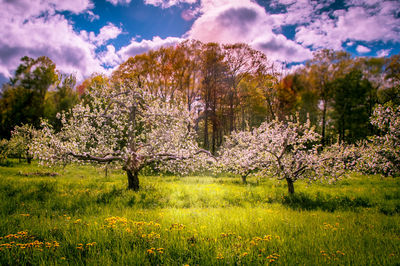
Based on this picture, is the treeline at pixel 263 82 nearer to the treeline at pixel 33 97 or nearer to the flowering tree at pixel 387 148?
the treeline at pixel 33 97

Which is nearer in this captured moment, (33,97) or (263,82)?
(263,82)

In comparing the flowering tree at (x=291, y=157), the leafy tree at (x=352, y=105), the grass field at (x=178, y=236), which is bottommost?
the grass field at (x=178, y=236)

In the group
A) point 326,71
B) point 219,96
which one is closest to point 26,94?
point 219,96

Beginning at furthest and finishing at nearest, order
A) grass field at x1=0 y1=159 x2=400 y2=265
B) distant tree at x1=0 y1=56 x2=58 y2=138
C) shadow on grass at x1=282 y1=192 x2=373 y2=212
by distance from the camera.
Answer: distant tree at x1=0 y1=56 x2=58 y2=138 → shadow on grass at x1=282 y1=192 x2=373 y2=212 → grass field at x1=0 y1=159 x2=400 y2=265

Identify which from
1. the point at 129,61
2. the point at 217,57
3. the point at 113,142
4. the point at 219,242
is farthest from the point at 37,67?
the point at 219,242

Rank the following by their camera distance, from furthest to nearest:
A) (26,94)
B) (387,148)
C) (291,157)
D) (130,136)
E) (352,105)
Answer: (26,94) → (352,105) → (130,136) → (291,157) → (387,148)

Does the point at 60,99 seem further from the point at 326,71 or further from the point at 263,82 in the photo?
the point at 326,71

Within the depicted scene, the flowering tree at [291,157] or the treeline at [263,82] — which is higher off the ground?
the treeline at [263,82]

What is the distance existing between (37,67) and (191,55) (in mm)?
32762

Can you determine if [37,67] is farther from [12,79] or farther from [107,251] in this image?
[107,251]

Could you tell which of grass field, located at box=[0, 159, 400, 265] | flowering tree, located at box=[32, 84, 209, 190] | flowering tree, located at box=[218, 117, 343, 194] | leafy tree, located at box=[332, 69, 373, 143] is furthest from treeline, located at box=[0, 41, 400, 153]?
grass field, located at box=[0, 159, 400, 265]

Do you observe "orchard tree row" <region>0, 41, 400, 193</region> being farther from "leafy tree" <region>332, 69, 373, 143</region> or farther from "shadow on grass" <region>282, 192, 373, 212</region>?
"shadow on grass" <region>282, 192, 373, 212</region>

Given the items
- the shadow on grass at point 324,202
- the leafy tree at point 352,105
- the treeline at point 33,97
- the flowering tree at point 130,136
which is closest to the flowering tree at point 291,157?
the shadow on grass at point 324,202

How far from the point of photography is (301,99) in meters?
30.6
